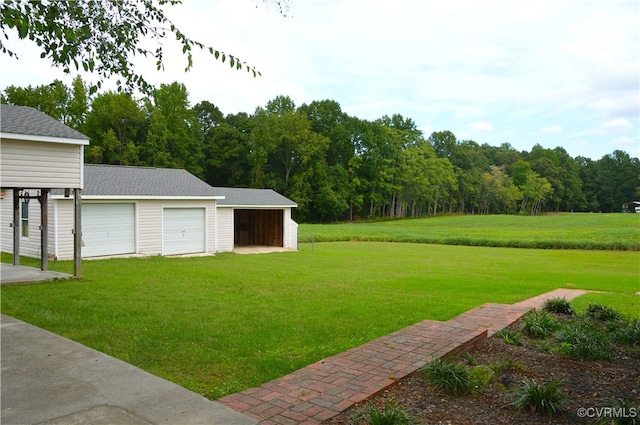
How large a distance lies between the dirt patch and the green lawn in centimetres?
122

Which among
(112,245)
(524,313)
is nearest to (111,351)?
(524,313)

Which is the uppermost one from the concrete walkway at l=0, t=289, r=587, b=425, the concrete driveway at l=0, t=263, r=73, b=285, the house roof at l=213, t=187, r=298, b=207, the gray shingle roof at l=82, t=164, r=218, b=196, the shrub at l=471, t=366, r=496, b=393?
the gray shingle roof at l=82, t=164, r=218, b=196

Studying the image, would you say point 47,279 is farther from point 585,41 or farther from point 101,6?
point 585,41

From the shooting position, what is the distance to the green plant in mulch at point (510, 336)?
17.3ft

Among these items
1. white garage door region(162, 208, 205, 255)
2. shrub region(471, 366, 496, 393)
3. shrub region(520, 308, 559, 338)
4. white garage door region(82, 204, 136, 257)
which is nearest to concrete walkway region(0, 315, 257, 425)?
shrub region(471, 366, 496, 393)

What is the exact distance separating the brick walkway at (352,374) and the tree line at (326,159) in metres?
25.0

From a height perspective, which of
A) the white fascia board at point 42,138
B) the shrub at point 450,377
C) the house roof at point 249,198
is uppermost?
the white fascia board at point 42,138

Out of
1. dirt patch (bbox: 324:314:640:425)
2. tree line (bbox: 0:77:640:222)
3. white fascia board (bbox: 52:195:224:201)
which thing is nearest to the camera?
dirt patch (bbox: 324:314:640:425)

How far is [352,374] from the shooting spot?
4137 millimetres

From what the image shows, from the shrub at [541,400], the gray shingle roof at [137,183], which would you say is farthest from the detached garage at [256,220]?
the shrub at [541,400]

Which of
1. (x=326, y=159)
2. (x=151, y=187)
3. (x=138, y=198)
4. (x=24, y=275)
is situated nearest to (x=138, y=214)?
(x=138, y=198)

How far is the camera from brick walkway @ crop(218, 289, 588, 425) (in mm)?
3395

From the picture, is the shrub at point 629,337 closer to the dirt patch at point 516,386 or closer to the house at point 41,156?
the dirt patch at point 516,386

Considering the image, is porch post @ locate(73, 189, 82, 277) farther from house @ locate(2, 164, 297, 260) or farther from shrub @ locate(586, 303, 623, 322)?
shrub @ locate(586, 303, 623, 322)
